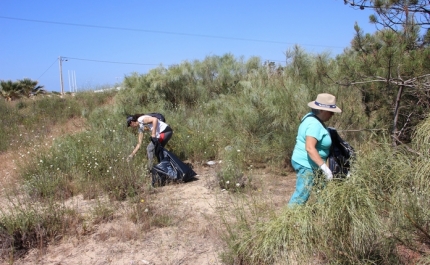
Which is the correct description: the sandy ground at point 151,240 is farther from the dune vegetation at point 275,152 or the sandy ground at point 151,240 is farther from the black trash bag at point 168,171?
the black trash bag at point 168,171

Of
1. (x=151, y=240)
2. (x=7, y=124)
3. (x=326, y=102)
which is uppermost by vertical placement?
(x=326, y=102)

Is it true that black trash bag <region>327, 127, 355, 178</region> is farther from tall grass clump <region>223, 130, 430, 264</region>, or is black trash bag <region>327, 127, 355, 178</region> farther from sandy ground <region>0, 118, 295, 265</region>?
sandy ground <region>0, 118, 295, 265</region>

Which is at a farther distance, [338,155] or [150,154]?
[150,154]

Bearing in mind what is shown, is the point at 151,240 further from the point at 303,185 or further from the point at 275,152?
the point at 275,152

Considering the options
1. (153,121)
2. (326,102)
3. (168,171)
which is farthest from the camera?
(153,121)

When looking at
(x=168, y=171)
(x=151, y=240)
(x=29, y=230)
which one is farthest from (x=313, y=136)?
(x=29, y=230)

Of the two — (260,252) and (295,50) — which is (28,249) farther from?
(295,50)

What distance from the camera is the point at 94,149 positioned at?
23.4 ft

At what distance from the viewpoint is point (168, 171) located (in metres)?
6.33

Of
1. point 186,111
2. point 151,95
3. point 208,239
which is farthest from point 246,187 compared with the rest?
point 151,95

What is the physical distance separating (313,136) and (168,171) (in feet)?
10.5

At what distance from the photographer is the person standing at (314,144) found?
3.66 meters

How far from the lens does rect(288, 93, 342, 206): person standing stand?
3.66 m

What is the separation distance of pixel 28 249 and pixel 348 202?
11.5 ft
